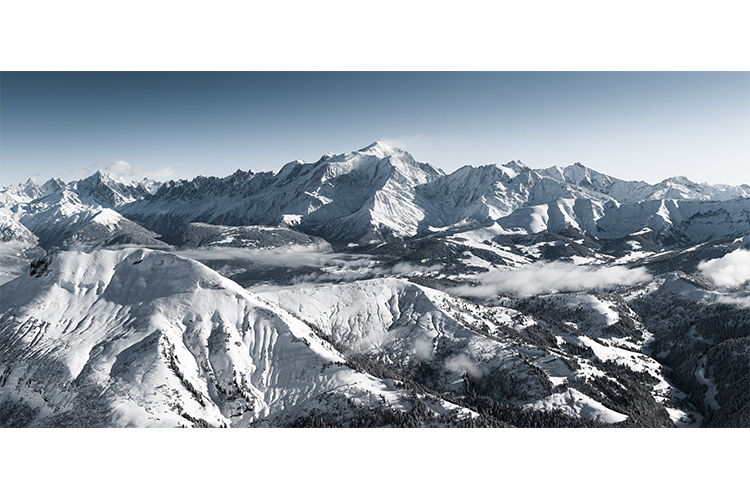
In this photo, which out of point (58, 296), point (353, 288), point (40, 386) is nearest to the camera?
point (40, 386)

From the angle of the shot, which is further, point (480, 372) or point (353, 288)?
point (353, 288)

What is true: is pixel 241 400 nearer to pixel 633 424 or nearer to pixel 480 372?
pixel 480 372

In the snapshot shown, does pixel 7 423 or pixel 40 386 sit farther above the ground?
pixel 40 386

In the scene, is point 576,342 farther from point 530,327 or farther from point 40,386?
point 40,386

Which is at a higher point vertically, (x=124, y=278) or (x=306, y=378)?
(x=124, y=278)

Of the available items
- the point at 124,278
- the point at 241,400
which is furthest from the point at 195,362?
the point at 124,278

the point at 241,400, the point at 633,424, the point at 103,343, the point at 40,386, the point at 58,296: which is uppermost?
the point at 58,296

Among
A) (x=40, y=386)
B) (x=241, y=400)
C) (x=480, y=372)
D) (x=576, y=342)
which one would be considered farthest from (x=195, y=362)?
(x=576, y=342)

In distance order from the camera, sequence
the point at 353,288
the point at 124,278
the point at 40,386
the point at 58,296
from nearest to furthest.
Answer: the point at 40,386 → the point at 58,296 → the point at 124,278 → the point at 353,288

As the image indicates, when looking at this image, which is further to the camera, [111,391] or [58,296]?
[58,296]
